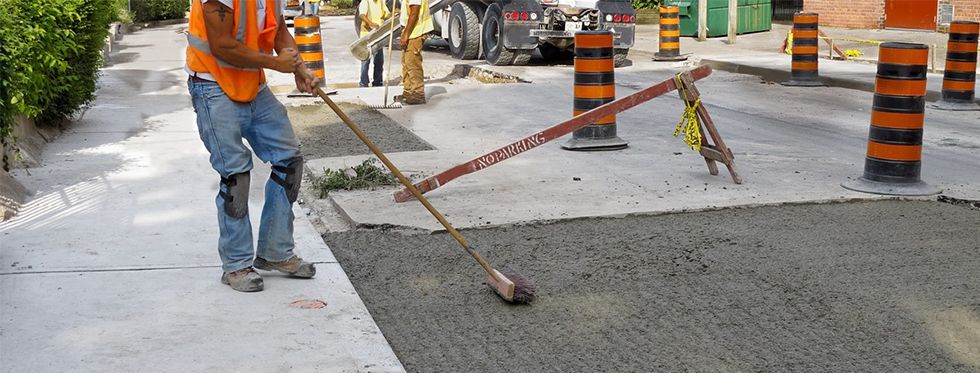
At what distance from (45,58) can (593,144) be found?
429 centimetres

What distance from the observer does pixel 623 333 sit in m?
4.48

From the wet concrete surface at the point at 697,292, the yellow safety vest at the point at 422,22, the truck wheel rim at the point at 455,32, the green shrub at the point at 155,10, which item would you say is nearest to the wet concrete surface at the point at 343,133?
the yellow safety vest at the point at 422,22

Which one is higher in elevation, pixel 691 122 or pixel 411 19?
pixel 411 19

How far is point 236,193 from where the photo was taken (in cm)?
506

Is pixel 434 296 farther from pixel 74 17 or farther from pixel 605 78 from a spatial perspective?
pixel 74 17

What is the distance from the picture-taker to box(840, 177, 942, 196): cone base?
7.07 meters

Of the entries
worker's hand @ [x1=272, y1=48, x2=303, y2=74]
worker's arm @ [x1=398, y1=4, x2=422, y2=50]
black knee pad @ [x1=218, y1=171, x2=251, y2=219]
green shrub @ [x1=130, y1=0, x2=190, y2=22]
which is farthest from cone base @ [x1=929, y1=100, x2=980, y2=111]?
green shrub @ [x1=130, y1=0, x2=190, y2=22]

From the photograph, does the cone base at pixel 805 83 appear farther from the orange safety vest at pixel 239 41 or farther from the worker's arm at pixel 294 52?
the orange safety vest at pixel 239 41

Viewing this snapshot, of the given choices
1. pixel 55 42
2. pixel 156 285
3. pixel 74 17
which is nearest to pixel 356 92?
pixel 74 17

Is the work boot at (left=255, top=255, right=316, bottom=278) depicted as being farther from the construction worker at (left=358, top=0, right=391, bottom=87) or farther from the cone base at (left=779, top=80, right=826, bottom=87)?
the cone base at (left=779, top=80, right=826, bottom=87)

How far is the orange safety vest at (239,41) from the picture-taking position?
4.89 metres

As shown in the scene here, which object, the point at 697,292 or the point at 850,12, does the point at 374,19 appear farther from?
the point at 850,12

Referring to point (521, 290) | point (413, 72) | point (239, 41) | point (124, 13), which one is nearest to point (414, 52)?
point (413, 72)

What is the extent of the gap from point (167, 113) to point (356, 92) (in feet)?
9.79
